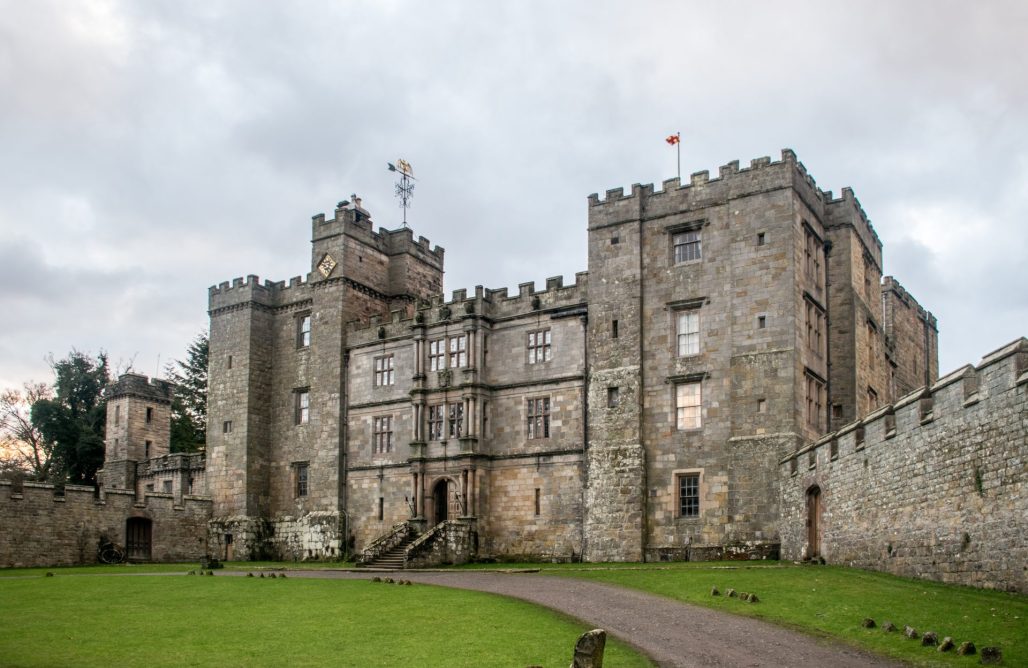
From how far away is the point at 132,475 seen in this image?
5669cm

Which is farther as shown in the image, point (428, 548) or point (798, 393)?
point (428, 548)

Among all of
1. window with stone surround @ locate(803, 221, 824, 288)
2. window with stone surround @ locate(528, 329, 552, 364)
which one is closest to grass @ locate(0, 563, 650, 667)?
window with stone surround @ locate(528, 329, 552, 364)

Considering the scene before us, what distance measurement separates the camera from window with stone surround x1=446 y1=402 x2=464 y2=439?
42.4 meters

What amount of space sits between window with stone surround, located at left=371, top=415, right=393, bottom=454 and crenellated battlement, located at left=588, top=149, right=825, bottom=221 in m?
12.8

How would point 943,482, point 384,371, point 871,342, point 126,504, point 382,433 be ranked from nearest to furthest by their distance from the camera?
point 943,482 → point 871,342 → point 382,433 → point 126,504 → point 384,371

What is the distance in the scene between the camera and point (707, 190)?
126 feet

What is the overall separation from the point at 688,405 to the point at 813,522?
7.82 meters

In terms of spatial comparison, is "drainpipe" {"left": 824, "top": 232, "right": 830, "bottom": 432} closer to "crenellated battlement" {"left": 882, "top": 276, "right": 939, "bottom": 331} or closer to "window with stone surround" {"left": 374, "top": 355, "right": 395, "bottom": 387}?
"crenellated battlement" {"left": 882, "top": 276, "right": 939, "bottom": 331}

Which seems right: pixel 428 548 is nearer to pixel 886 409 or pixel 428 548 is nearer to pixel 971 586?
pixel 886 409

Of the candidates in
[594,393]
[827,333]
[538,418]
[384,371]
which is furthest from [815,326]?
[384,371]

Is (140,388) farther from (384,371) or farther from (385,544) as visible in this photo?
(385,544)

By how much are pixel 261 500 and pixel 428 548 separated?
13.0 metres

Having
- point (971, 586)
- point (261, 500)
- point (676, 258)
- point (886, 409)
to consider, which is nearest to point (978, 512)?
point (971, 586)

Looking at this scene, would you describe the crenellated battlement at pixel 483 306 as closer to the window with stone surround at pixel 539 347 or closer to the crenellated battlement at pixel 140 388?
the window with stone surround at pixel 539 347
